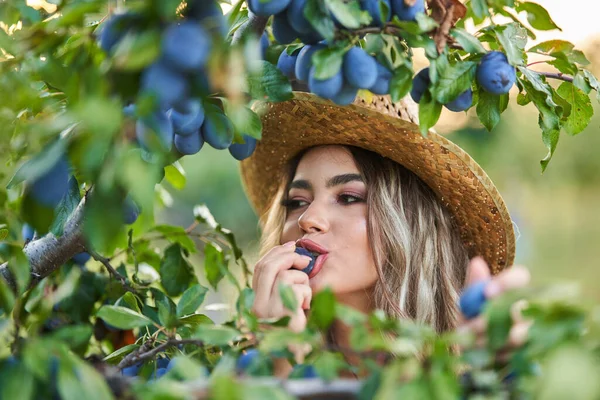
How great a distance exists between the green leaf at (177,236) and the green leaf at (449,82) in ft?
2.15

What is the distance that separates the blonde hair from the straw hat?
1.5 inches

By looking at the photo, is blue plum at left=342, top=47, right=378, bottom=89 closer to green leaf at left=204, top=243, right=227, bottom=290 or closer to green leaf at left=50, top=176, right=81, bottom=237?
green leaf at left=50, top=176, right=81, bottom=237

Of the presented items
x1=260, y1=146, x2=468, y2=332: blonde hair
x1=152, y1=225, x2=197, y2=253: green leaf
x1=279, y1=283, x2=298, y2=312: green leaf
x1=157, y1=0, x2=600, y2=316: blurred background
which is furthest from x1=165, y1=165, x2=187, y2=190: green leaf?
x1=157, y1=0, x2=600, y2=316: blurred background

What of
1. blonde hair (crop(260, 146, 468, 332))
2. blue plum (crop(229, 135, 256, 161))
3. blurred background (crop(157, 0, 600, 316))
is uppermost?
blue plum (crop(229, 135, 256, 161))

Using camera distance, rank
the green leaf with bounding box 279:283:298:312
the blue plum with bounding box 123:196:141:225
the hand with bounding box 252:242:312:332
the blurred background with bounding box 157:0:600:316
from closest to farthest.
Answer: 1. the green leaf with bounding box 279:283:298:312
2. the blue plum with bounding box 123:196:141:225
3. the hand with bounding box 252:242:312:332
4. the blurred background with bounding box 157:0:600:316

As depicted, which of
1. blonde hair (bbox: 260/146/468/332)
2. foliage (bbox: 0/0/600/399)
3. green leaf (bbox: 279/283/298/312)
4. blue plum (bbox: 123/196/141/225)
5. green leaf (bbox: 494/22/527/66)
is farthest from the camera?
blonde hair (bbox: 260/146/468/332)

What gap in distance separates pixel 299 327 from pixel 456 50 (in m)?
0.45

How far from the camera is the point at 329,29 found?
0.72 m

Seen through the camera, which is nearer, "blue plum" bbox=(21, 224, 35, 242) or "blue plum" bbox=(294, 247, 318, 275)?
"blue plum" bbox=(21, 224, 35, 242)

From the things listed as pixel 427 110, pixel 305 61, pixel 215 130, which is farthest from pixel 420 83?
pixel 215 130

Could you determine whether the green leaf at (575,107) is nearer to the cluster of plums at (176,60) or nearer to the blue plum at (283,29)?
the blue plum at (283,29)

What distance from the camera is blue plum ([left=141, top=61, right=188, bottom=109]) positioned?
513 millimetres

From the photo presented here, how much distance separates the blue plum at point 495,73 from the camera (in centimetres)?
84

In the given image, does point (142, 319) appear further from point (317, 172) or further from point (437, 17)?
point (317, 172)
